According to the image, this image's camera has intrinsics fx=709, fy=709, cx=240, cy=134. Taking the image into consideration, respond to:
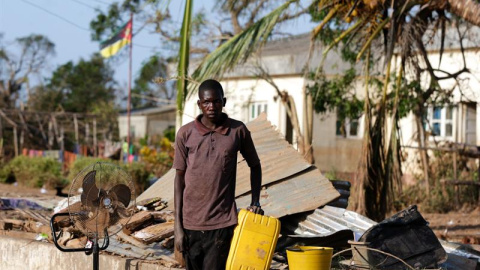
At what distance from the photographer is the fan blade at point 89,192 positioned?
5.92 meters

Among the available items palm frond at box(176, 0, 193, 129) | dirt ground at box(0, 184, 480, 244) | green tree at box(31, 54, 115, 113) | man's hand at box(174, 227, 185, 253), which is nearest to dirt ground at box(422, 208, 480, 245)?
dirt ground at box(0, 184, 480, 244)

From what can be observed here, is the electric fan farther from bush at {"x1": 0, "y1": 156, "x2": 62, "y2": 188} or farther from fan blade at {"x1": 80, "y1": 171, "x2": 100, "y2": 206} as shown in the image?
bush at {"x1": 0, "y1": 156, "x2": 62, "y2": 188}

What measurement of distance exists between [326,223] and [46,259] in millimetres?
2851

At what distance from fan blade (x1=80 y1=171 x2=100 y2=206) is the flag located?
1818cm

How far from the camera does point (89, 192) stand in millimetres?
5949

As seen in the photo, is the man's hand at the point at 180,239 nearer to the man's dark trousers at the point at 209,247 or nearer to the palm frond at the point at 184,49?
the man's dark trousers at the point at 209,247

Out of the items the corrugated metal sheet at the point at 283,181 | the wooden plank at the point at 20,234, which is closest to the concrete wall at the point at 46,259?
the wooden plank at the point at 20,234

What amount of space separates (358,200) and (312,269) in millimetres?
4591

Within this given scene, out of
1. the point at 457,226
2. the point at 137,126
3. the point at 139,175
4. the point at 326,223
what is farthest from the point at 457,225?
the point at 137,126

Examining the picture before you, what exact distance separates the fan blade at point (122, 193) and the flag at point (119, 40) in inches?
712

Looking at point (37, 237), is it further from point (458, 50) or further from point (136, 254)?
point (458, 50)

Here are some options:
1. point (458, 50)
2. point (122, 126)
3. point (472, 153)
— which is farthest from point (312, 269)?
point (122, 126)

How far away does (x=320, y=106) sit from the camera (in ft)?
46.7

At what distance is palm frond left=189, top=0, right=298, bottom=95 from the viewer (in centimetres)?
948
